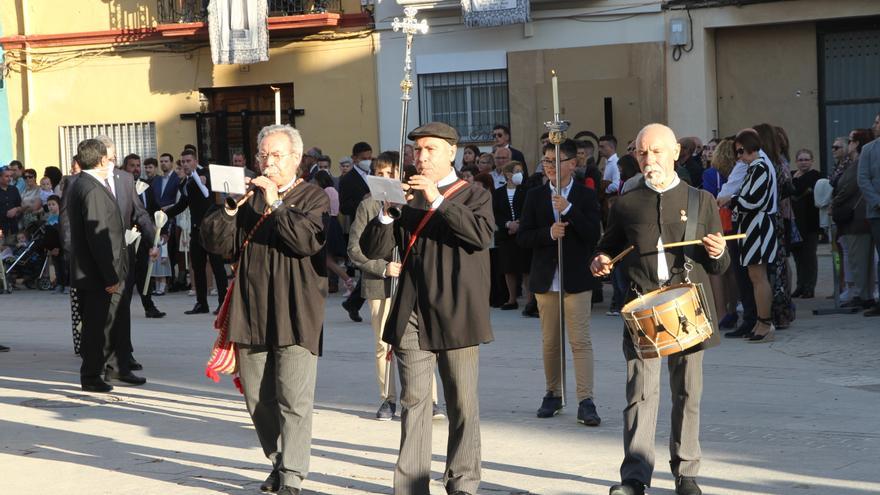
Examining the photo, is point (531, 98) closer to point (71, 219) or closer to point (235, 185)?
point (71, 219)

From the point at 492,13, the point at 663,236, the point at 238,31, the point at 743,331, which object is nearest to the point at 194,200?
the point at 743,331

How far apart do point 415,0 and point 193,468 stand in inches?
623

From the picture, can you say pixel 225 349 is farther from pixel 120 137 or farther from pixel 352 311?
pixel 120 137

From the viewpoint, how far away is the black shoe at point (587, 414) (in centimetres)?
908

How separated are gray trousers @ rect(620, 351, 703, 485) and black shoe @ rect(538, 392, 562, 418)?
2199 mm

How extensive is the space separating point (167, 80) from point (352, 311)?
1201cm

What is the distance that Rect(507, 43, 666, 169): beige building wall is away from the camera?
866 inches

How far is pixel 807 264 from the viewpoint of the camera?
15852 millimetres

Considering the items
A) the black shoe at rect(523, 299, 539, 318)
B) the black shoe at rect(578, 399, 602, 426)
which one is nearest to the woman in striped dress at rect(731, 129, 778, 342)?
the black shoe at rect(523, 299, 539, 318)

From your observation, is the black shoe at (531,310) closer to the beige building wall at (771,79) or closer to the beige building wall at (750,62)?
the beige building wall at (750,62)

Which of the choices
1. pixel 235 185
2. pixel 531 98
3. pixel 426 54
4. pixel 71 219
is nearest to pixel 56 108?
pixel 426 54

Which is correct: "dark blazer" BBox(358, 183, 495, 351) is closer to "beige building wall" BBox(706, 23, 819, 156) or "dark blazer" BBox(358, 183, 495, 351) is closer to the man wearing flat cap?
the man wearing flat cap

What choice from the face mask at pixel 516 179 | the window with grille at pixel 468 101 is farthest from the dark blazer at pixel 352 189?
the window with grille at pixel 468 101

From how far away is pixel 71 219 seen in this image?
11344 millimetres
